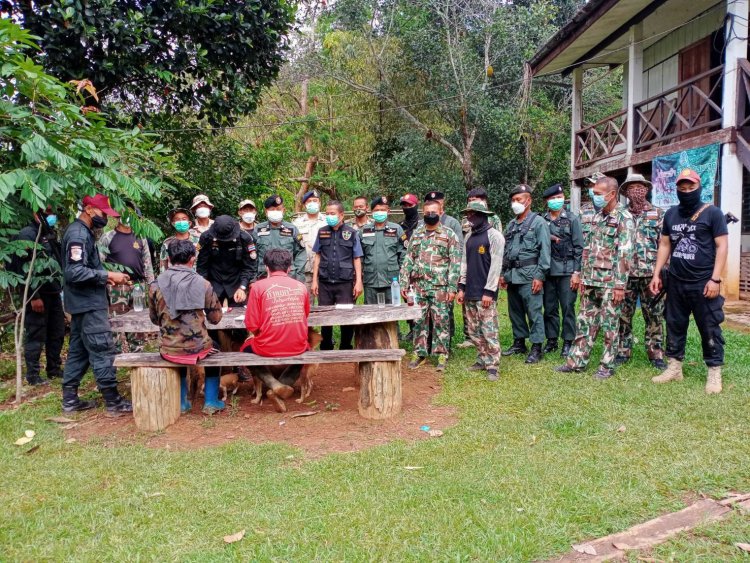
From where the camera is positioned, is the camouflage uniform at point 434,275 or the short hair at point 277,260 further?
the camouflage uniform at point 434,275

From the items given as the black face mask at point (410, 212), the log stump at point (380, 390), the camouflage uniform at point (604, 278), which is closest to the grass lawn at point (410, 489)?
the log stump at point (380, 390)

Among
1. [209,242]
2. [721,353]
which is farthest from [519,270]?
A: [209,242]

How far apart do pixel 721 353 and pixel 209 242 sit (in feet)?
17.5

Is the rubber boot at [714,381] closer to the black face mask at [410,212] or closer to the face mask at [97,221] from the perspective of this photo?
the black face mask at [410,212]

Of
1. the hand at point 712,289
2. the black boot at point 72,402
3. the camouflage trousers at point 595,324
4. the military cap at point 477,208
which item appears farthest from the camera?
the military cap at point 477,208

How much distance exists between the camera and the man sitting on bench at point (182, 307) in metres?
4.80

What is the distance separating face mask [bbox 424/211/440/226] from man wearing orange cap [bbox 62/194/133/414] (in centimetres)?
324

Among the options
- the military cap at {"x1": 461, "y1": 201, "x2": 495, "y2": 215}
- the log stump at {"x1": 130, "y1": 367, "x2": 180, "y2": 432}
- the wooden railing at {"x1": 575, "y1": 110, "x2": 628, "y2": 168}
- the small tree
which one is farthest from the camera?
the wooden railing at {"x1": 575, "y1": 110, "x2": 628, "y2": 168}

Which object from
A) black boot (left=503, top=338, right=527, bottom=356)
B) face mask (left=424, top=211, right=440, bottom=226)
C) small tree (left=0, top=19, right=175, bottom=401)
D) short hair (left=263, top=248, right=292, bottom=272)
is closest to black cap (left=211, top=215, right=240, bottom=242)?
small tree (left=0, top=19, right=175, bottom=401)

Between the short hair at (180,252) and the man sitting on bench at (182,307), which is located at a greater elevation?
the short hair at (180,252)

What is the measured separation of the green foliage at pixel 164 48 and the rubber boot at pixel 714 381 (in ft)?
23.5

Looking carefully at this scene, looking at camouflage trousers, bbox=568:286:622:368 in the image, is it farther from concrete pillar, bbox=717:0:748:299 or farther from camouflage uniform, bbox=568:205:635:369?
concrete pillar, bbox=717:0:748:299

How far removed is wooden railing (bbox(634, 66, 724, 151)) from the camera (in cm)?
1120

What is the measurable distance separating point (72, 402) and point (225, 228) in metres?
2.27
